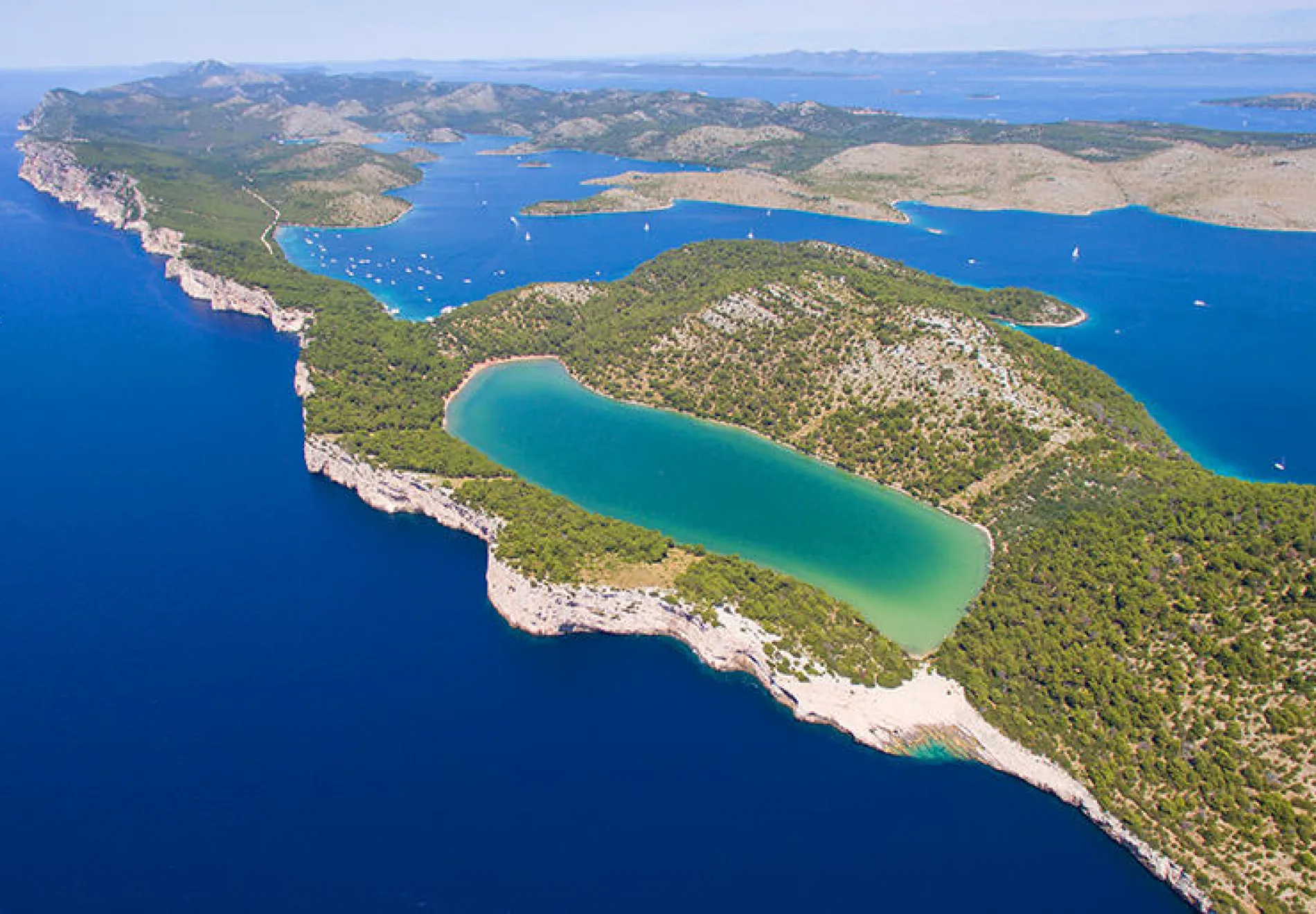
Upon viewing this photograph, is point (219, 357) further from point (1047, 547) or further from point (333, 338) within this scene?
point (1047, 547)

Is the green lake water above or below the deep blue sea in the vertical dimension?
above

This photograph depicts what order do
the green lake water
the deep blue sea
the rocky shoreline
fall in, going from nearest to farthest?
the deep blue sea, the rocky shoreline, the green lake water

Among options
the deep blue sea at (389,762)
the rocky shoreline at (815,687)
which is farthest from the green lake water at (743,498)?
the deep blue sea at (389,762)

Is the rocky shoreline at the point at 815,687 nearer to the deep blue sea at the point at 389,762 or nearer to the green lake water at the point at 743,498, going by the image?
the deep blue sea at the point at 389,762

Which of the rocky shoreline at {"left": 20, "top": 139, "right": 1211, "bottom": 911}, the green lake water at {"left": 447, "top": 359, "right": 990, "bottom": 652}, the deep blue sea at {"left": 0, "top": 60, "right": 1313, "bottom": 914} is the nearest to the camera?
the deep blue sea at {"left": 0, "top": 60, "right": 1313, "bottom": 914}

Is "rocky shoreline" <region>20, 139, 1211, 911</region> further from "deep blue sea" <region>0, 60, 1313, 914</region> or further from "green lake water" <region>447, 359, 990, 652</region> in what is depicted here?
"green lake water" <region>447, 359, 990, 652</region>

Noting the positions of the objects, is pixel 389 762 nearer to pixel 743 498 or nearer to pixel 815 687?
pixel 815 687

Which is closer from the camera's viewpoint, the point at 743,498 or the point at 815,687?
the point at 815,687

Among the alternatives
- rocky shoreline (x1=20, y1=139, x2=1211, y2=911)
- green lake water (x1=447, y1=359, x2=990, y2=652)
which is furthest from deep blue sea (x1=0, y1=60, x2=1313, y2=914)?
green lake water (x1=447, y1=359, x2=990, y2=652)

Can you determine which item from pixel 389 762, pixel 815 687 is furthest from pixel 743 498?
pixel 389 762
